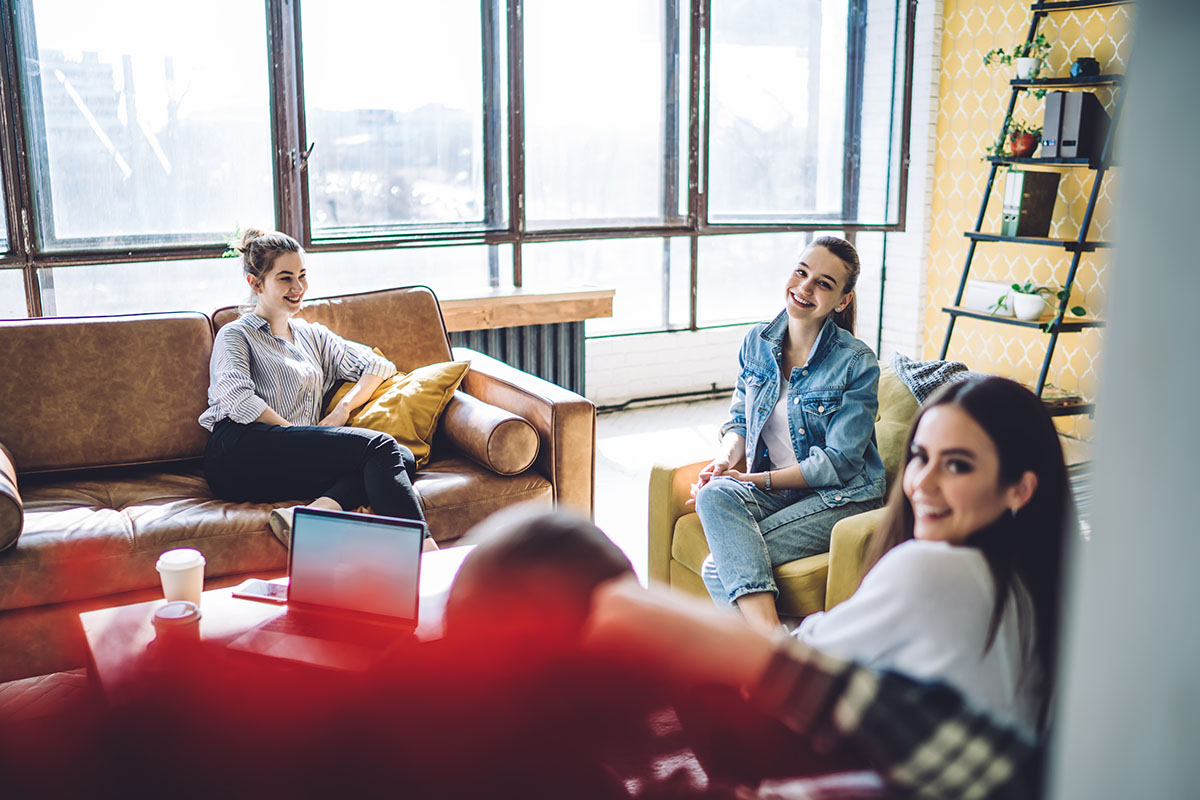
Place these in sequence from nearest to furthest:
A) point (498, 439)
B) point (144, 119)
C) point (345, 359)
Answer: point (498, 439), point (345, 359), point (144, 119)

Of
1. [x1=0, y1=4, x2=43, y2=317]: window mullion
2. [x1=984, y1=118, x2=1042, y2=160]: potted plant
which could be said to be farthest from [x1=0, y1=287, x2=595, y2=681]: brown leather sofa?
[x1=984, y1=118, x2=1042, y2=160]: potted plant

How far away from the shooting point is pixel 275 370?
2.77 meters

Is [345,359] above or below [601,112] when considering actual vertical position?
below

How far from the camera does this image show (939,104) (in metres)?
5.35

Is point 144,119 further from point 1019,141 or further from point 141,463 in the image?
point 1019,141

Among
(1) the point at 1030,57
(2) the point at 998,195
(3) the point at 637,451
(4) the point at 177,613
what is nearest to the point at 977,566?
(4) the point at 177,613

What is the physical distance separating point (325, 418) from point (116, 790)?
1.52 metres

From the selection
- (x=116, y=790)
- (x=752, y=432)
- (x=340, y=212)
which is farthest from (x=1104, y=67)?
(x=116, y=790)

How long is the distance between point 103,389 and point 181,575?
3.54 ft

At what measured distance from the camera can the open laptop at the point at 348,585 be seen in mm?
1801

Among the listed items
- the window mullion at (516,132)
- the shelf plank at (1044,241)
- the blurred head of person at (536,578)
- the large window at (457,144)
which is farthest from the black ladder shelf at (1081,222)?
the blurred head of person at (536,578)

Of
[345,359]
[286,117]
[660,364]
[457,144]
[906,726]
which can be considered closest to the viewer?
[906,726]

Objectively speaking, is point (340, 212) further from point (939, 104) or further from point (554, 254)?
point (939, 104)

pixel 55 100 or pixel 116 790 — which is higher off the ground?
pixel 55 100
